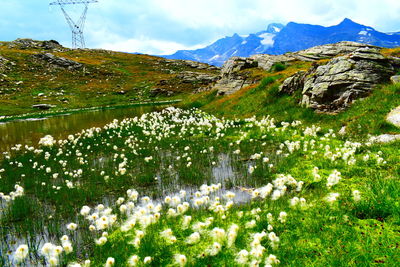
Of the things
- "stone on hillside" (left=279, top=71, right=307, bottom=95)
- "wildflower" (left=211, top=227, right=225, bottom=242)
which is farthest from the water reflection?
"wildflower" (left=211, top=227, right=225, bottom=242)

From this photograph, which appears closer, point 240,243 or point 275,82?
point 240,243

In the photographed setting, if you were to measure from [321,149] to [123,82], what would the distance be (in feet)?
337

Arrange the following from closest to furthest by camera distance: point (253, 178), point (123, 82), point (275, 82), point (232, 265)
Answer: point (232, 265) < point (253, 178) < point (275, 82) < point (123, 82)

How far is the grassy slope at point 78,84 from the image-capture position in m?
72.5

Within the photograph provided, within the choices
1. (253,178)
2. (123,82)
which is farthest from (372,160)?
(123,82)

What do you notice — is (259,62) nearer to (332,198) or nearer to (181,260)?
(332,198)

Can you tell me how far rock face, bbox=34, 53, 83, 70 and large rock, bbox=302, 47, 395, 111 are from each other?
115092 millimetres

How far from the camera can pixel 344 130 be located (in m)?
14.8

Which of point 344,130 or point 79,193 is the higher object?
point 344,130

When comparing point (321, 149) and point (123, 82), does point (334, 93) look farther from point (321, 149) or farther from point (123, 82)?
point (123, 82)

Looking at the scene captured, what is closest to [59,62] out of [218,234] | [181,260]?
[218,234]

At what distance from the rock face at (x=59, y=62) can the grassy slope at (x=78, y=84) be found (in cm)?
309

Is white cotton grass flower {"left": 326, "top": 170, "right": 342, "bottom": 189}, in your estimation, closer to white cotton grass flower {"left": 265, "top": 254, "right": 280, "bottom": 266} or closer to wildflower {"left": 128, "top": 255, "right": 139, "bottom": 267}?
white cotton grass flower {"left": 265, "top": 254, "right": 280, "bottom": 266}

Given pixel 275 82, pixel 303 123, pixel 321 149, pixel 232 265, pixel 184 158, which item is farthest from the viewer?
pixel 275 82
